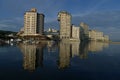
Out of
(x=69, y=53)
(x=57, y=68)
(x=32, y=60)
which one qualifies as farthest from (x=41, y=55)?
(x=57, y=68)

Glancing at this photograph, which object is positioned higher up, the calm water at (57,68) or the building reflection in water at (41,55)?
the building reflection in water at (41,55)

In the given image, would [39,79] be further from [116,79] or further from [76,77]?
[116,79]

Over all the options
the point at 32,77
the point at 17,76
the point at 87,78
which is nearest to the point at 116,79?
the point at 87,78

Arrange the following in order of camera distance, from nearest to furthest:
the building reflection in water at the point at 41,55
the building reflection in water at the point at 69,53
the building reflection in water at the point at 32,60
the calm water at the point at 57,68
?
the calm water at the point at 57,68, the building reflection in water at the point at 32,60, the building reflection in water at the point at 41,55, the building reflection in water at the point at 69,53

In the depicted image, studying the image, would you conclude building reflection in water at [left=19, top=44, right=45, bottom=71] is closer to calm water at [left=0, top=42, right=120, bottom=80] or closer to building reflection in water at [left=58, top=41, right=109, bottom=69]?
calm water at [left=0, top=42, right=120, bottom=80]

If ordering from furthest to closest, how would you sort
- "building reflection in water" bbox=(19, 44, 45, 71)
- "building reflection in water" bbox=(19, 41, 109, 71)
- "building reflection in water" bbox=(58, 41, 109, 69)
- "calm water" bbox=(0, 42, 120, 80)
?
"building reflection in water" bbox=(58, 41, 109, 69), "building reflection in water" bbox=(19, 41, 109, 71), "building reflection in water" bbox=(19, 44, 45, 71), "calm water" bbox=(0, 42, 120, 80)

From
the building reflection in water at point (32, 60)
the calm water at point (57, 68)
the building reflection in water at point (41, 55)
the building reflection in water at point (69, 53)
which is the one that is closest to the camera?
the calm water at point (57, 68)

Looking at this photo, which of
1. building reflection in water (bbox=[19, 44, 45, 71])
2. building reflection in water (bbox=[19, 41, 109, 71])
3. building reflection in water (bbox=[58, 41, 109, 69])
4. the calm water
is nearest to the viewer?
the calm water

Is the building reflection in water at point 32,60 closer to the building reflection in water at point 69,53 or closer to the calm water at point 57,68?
the calm water at point 57,68

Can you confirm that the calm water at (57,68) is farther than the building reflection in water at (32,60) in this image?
No

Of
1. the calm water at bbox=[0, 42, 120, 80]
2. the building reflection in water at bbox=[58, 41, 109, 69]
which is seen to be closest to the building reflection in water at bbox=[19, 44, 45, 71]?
the calm water at bbox=[0, 42, 120, 80]

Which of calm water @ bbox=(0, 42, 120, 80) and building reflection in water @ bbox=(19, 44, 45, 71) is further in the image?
building reflection in water @ bbox=(19, 44, 45, 71)

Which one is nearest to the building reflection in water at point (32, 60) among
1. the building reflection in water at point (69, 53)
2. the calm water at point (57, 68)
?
the calm water at point (57, 68)

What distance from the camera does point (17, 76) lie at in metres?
29.8
